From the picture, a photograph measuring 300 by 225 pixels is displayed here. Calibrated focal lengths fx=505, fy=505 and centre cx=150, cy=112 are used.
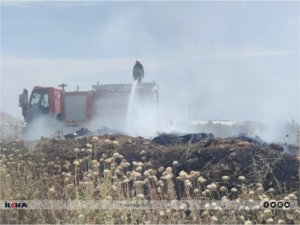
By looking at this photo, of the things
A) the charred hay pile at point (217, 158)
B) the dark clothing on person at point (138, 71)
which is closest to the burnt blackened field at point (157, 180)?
the charred hay pile at point (217, 158)

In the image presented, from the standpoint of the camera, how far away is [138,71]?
62.7 feet

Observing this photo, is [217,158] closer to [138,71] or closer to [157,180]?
[157,180]

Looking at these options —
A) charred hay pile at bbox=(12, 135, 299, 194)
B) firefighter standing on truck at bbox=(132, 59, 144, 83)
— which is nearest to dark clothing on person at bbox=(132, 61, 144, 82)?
firefighter standing on truck at bbox=(132, 59, 144, 83)

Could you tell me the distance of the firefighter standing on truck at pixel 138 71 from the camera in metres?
19.0

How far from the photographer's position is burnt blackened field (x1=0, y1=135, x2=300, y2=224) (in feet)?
16.2

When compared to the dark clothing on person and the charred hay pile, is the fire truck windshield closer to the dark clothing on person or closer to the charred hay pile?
the dark clothing on person

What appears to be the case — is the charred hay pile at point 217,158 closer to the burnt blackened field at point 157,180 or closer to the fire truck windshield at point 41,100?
the burnt blackened field at point 157,180

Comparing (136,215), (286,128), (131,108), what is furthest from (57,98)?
(136,215)

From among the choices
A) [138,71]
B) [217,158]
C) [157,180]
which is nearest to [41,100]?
[138,71]

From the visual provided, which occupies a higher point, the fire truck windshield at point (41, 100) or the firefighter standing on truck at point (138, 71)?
the firefighter standing on truck at point (138, 71)

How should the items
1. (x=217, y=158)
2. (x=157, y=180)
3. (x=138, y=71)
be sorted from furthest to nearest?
(x=138, y=71) < (x=217, y=158) < (x=157, y=180)

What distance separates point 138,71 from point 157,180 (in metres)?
13.4

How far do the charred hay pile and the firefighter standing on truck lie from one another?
10248 mm

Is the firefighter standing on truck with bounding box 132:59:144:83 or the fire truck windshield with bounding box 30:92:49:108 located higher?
the firefighter standing on truck with bounding box 132:59:144:83
